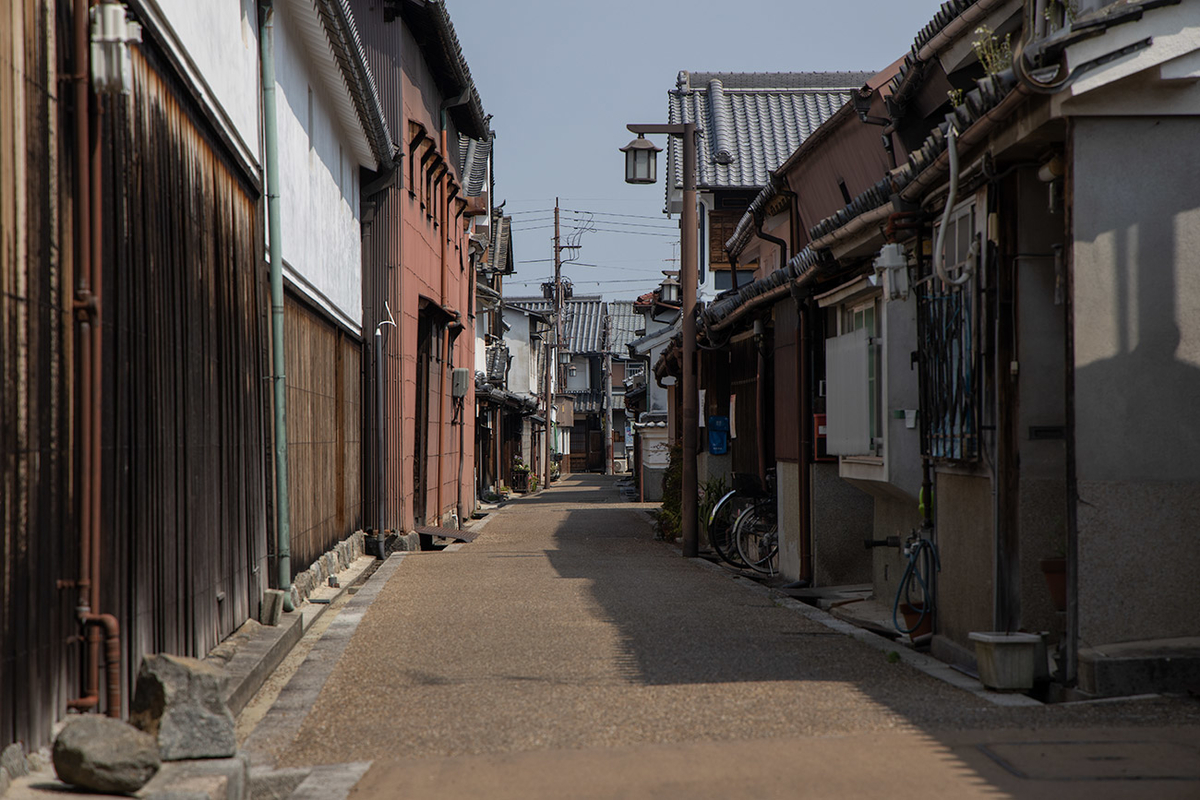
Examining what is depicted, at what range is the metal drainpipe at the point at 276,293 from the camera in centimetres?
1061

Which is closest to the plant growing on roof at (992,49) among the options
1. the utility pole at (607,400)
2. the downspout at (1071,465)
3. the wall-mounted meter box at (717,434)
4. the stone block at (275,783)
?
the downspout at (1071,465)

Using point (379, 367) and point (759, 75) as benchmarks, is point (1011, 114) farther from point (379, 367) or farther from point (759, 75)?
point (759, 75)

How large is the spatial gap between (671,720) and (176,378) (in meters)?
3.56

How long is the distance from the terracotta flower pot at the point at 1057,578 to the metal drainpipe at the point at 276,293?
6.22 meters

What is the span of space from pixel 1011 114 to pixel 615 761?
4.66 m

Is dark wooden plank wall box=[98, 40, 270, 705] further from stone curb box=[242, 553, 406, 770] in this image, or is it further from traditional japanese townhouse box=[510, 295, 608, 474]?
traditional japanese townhouse box=[510, 295, 608, 474]

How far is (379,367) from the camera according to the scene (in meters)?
19.4

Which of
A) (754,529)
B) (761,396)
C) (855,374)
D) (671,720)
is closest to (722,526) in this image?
(754,529)

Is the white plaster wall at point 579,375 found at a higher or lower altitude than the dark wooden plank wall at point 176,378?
higher

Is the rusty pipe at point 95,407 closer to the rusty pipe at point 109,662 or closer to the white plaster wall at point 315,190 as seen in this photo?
the rusty pipe at point 109,662

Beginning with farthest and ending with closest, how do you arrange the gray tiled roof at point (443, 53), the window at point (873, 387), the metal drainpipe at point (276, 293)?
the gray tiled roof at point (443, 53), the window at point (873, 387), the metal drainpipe at point (276, 293)

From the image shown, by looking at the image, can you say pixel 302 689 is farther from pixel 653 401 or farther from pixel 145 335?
pixel 653 401

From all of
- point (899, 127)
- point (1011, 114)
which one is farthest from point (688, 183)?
point (1011, 114)

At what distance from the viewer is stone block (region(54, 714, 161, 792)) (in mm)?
4586
